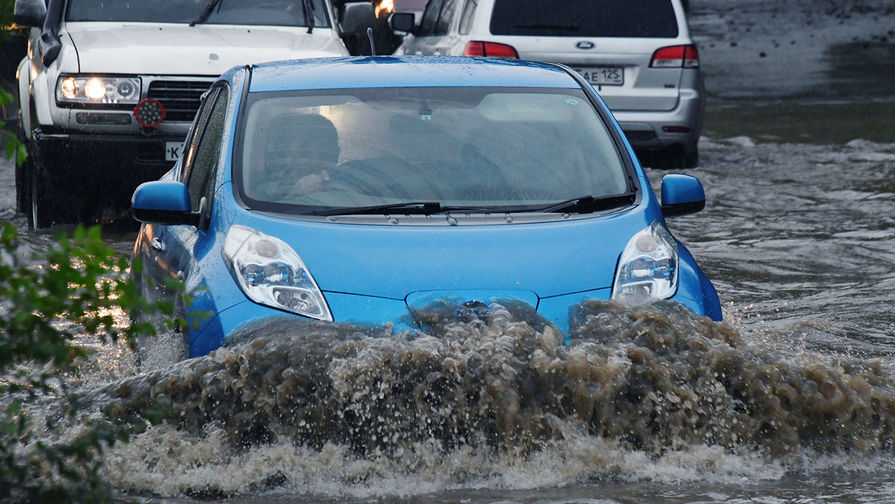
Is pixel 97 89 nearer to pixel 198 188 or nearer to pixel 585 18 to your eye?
pixel 198 188

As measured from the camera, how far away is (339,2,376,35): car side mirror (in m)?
10.8

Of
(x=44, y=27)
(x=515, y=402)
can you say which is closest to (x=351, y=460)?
(x=515, y=402)

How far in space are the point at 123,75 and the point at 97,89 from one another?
0.22 metres

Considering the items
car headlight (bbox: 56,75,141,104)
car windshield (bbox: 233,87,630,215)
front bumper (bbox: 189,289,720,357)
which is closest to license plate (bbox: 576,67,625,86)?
car headlight (bbox: 56,75,141,104)

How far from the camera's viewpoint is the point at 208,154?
20.1ft

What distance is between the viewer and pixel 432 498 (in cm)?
425

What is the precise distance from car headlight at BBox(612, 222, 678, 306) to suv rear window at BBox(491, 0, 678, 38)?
25.6 ft

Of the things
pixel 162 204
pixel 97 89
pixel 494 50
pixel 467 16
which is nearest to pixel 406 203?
pixel 162 204

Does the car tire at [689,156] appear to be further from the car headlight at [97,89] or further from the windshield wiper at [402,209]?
the windshield wiper at [402,209]

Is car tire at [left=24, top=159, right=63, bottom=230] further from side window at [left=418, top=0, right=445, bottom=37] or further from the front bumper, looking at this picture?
the front bumper

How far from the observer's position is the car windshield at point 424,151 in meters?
5.57

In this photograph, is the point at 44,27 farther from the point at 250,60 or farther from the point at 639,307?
the point at 639,307

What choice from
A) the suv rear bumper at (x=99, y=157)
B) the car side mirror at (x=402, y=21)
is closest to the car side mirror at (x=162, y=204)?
the suv rear bumper at (x=99, y=157)

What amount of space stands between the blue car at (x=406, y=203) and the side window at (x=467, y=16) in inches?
258
